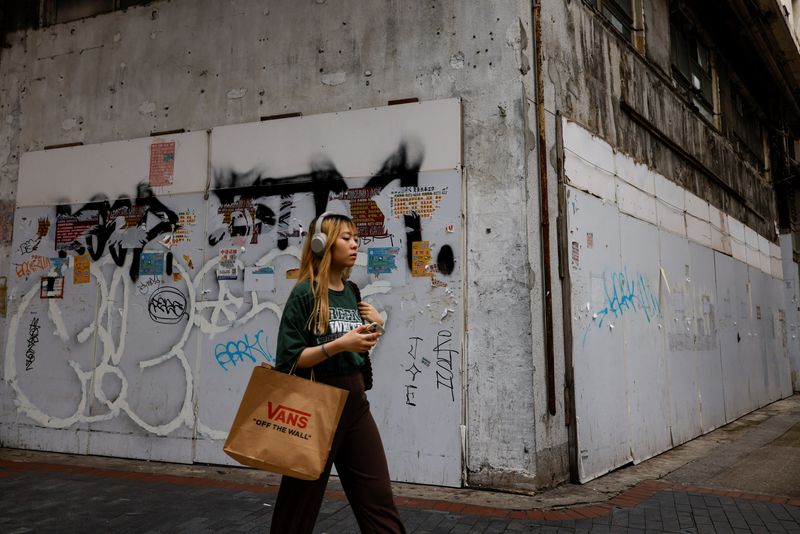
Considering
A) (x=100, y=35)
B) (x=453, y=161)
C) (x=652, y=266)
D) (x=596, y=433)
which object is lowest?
(x=596, y=433)

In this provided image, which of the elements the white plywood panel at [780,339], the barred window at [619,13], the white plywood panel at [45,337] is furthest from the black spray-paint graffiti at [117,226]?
the white plywood panel at [780,339]

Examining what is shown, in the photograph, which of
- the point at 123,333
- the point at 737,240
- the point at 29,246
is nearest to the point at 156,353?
the point at 123,333

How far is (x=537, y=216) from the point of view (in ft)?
18.7

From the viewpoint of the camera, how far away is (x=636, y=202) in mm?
7598

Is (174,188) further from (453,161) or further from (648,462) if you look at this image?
(648,462)

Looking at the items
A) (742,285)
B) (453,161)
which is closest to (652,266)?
(453,161)

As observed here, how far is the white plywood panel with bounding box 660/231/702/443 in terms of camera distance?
26.5ft

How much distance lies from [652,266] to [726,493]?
2.99 m

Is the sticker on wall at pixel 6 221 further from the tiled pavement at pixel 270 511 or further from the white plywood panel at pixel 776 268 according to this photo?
the white plywood panel at pixel 776 268

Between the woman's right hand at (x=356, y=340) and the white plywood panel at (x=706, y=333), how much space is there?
740cm

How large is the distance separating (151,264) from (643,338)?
5485 millimetres

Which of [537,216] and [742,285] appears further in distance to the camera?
[742,285]

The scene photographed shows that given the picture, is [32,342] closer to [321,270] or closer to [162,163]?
[162,163]

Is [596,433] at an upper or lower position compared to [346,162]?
lower
